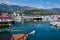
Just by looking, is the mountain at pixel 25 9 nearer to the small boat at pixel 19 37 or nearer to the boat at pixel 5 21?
the boat at pixel 5 21

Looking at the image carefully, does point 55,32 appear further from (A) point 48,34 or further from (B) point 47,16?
(B) point 47,16

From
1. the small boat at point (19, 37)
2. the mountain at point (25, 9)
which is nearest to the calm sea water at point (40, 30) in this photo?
the small boat at point (19, 37)

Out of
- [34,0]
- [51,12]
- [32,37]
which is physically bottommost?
[32,37]

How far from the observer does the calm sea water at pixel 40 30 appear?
2486 mm

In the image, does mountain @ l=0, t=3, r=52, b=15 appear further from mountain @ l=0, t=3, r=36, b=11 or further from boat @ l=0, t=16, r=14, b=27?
boat @ l=0, t=16, r=14, b=27

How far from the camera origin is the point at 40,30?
2.49 meters

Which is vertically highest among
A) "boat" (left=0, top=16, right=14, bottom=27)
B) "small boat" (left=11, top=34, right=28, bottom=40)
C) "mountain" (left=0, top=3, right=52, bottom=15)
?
"mountain" (left=0, top=3, right=52, bottom=15)

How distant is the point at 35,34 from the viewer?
2500mm

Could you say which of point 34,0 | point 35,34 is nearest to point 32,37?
point 35,34

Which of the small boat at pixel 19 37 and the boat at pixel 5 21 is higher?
the boat at pixel 5 21

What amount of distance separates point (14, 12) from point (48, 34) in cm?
67

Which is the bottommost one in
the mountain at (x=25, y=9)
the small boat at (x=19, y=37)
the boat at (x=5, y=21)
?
the small boat at (x=19, y=37)

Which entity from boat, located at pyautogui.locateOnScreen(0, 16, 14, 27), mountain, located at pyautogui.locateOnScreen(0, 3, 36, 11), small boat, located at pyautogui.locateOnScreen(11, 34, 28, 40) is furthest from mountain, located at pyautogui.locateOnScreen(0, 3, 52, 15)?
small boat, located at pyautogui.locateOnScreen(11, 34, 28, 40)

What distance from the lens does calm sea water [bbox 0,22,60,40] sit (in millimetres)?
2486
